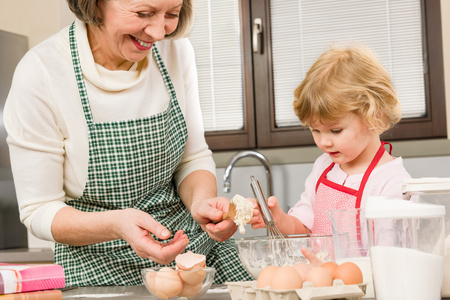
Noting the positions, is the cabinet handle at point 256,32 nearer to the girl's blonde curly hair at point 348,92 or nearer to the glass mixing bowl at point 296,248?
the girl's blonde curly hair at point 348,92

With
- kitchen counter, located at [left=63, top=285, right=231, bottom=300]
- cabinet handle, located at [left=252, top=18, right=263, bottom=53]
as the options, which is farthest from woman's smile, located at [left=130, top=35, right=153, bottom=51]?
cabinet handle, located at [left=252, top=18, right=263, bottom=53]

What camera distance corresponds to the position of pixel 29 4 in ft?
9.09

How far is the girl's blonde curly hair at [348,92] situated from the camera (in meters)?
1.52

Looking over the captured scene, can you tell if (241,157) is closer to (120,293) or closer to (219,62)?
(219,62)

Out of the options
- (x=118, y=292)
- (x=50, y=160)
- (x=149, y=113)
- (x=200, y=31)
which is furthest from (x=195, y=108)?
(x=200, y=31)

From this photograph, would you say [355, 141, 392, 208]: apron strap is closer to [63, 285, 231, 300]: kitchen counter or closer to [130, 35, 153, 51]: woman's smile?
[63, 285, 231, 300]: kitchen counter

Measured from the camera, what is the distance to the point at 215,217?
4.10 feet

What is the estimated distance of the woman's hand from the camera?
125 cm

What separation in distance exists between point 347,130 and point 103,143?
61cm

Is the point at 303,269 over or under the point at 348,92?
under

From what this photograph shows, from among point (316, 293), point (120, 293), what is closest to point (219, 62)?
point (120, 293)

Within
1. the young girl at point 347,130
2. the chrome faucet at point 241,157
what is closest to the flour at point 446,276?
the young girl at point 347,130

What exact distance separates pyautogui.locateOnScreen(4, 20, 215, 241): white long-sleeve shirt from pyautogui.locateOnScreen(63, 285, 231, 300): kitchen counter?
0.19 metres

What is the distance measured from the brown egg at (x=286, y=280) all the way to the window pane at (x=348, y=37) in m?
2.14
